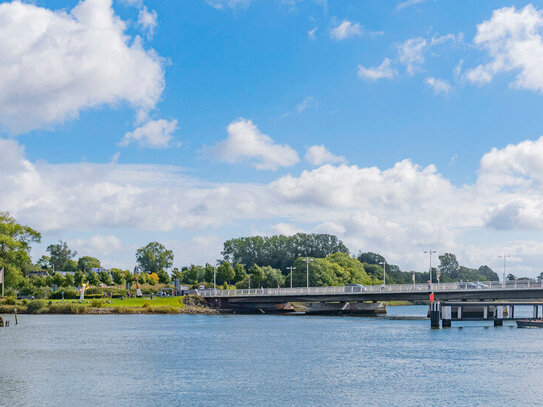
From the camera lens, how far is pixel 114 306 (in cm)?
16762

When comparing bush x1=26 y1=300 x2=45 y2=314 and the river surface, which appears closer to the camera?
the river surface

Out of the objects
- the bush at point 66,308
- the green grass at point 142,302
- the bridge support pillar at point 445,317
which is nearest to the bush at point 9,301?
the bush at point 66,308

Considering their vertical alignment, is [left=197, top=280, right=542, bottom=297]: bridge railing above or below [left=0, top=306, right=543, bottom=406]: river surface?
above

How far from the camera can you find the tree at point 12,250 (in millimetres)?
159350

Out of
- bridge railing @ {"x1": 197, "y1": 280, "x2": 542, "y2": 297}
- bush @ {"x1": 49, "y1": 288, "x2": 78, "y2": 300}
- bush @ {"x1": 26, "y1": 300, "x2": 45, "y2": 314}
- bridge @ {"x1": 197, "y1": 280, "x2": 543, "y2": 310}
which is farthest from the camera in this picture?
bush @ {"x1": 49, "y1": 288, "x2": 78, "y2": 300}

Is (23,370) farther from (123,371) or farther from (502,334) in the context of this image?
(502,334)

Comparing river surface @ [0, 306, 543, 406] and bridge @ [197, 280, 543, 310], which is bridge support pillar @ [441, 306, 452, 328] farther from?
river surface @ [0, 306, 543, 406]

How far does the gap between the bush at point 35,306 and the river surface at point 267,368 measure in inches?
1944

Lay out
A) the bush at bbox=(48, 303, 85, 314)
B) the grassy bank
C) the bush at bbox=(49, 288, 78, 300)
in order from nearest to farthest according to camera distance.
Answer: the grassy bank → the bush at bbox=(48, 303, 85, 314) → the bush at bbox=(49, 288, 78, 300)

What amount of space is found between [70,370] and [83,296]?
12188cm

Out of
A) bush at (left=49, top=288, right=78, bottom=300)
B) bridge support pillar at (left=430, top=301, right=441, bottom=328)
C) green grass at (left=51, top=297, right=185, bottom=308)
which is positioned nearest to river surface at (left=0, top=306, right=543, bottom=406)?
bridge support pillar at (left=430, top=301, right=441, bottom=328)

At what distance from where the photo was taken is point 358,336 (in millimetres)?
106938

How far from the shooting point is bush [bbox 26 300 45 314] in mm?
159375

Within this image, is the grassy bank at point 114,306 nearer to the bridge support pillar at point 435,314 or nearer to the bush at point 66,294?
the bush at point 66,294
